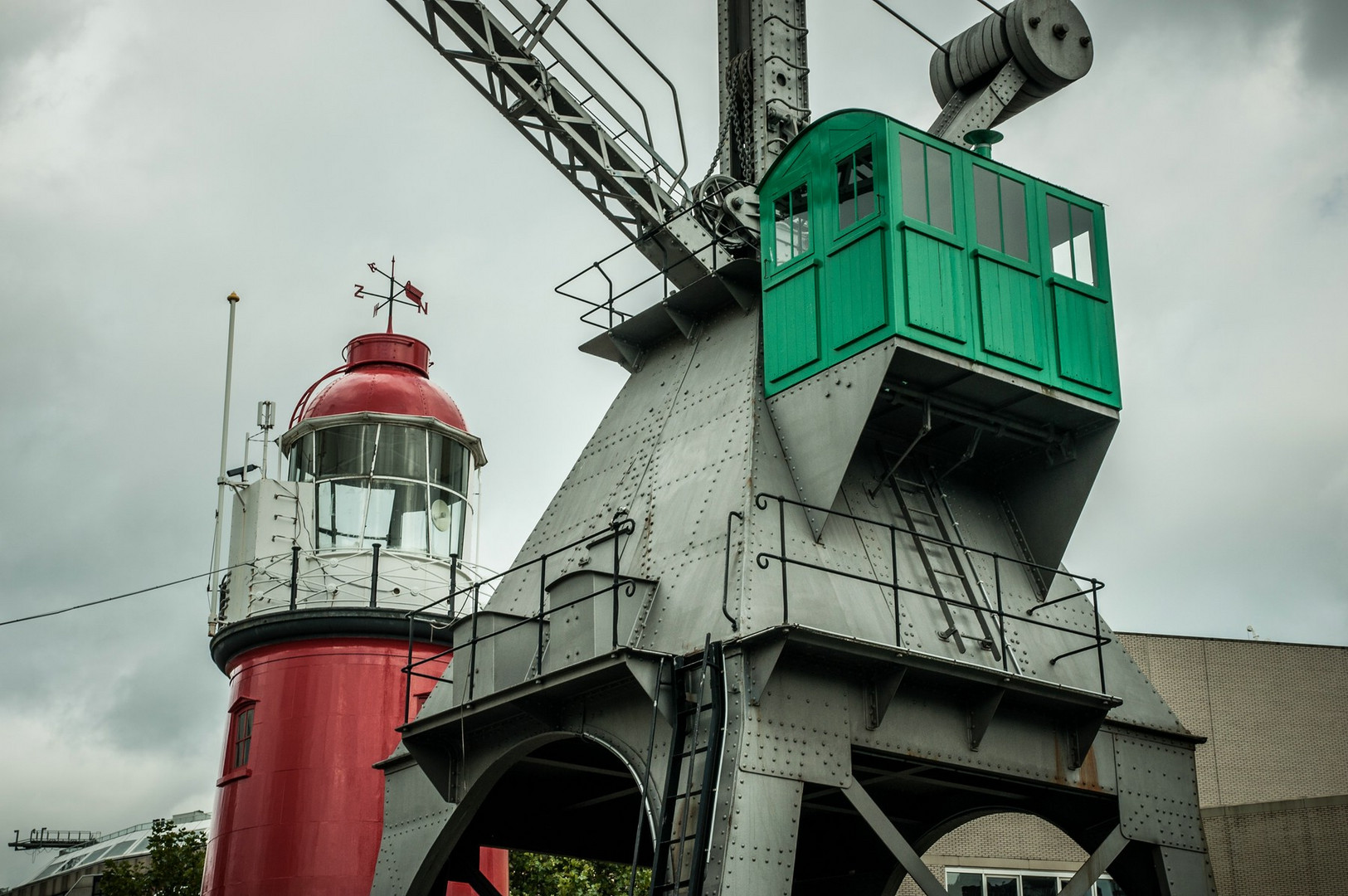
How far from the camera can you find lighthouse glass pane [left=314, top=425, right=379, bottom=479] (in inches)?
926

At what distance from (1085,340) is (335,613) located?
453 inches

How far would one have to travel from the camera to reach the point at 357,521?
913 inches

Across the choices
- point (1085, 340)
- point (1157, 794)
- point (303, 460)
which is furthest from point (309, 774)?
point (1085, 340)

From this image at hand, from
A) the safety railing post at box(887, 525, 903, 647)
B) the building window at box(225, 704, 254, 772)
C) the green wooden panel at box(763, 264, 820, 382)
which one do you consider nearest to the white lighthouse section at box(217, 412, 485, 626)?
the building window at box(225, 704, 254, 772)

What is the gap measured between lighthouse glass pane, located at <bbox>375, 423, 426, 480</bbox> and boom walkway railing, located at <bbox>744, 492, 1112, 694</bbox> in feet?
35.3

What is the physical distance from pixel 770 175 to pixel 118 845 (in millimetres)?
63358

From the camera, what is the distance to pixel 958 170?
15227 mm

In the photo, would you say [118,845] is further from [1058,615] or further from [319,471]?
[1058,615]

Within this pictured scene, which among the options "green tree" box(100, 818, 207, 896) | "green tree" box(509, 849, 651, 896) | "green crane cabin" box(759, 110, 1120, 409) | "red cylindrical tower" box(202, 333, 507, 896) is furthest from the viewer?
"green tree" box(509, 849, 651, 896)

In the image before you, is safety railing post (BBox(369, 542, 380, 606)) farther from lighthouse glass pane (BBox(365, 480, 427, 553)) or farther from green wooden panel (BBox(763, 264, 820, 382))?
green wooden panel (BBox(763, 264, 820, 382))

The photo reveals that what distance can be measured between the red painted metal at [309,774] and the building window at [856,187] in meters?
10.2

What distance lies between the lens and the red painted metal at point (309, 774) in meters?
20.1

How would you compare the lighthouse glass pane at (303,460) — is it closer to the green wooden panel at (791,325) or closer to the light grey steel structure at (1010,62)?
the green wooden panel at (791,325)

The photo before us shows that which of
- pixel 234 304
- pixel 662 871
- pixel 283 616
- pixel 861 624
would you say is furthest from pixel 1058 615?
pixel 234 304
